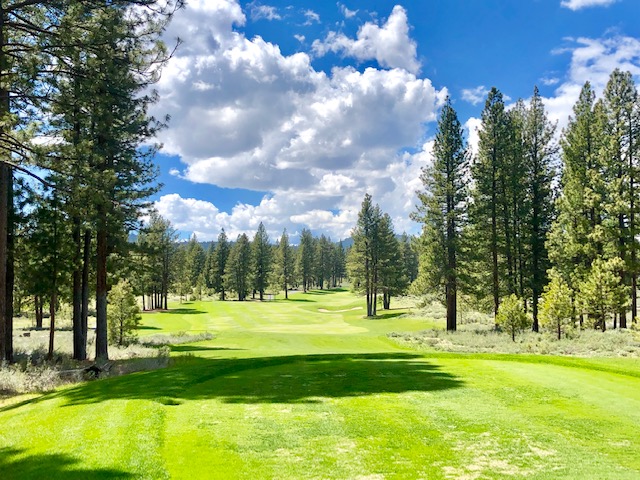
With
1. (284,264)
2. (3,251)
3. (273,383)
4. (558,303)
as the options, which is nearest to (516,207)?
(558,303)

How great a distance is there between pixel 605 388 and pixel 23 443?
11952 millimetres

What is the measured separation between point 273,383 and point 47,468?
20.6ft

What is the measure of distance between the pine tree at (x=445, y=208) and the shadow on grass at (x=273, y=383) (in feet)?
63.9

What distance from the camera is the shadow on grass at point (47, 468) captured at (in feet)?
18.0

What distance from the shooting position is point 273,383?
11516 millimetres

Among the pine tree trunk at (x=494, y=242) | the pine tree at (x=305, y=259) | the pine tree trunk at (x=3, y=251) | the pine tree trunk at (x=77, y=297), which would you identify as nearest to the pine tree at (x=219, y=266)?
the pine tree at (x=305, y=259)

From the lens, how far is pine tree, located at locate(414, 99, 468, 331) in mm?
32844

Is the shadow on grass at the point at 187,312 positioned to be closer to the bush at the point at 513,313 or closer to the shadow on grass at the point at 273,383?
the bush at the point at 513,313

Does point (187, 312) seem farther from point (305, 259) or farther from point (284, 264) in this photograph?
point (305, 259)

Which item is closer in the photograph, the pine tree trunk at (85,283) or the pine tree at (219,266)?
the pine tree trunk at (85,283)

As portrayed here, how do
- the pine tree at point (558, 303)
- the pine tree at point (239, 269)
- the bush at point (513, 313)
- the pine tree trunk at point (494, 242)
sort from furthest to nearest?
the pine tree at point (239, 269)
the pine tree trunk at point (494, 242)
the bush at point (513, 313)
the pine tree at point (558, 303)

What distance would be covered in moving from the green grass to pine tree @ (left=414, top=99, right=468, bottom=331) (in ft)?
65.5

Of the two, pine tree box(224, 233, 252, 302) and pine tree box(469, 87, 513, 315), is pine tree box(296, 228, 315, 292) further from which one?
pine tree box(469, 87, 513, 315)

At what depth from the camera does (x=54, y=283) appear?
20.9m
